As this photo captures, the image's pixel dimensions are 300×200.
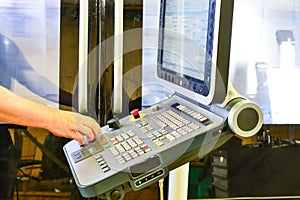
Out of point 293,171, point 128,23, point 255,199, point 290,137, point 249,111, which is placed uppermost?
point 128,23

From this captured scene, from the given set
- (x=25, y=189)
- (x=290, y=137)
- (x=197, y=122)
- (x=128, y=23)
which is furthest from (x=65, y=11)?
(x=290, y=137)

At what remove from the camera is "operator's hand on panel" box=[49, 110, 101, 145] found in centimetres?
114

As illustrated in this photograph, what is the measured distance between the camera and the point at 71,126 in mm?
1147

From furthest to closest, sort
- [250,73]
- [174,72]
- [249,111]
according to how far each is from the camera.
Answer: [250,73], [174,72], [249,111]

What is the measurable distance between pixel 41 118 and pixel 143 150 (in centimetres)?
28

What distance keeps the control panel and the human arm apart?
0.22ft

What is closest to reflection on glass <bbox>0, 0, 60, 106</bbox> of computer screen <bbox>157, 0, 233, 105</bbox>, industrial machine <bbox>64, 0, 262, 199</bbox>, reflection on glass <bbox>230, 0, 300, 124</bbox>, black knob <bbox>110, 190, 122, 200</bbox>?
computer screen <bbox>157, 0, 233, 105</bbox>

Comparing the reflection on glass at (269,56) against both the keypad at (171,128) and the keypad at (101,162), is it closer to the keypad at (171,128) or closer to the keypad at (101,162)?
the keypad at (171,128)

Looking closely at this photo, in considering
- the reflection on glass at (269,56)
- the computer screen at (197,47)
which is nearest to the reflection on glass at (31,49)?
the computer screen at (197,47)

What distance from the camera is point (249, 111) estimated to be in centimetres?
102

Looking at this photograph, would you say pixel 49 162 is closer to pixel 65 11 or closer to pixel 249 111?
pixel 65 11

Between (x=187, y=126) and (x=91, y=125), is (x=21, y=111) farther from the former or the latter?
(x=187, y=126)

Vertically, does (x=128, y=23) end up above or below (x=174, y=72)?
above

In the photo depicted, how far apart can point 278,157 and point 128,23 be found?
0.94 m
